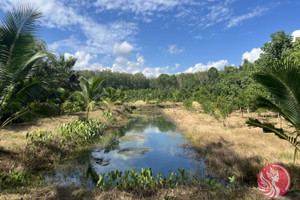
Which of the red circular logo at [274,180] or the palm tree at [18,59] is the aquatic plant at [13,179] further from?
the red circular logo at [274,180]

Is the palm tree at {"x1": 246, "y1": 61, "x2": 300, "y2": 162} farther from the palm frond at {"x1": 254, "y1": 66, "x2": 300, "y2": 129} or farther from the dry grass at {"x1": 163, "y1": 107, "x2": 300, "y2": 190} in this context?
the dry grass at {"x1": 163, "y1": 107, "x2": 300, "y2": 190}

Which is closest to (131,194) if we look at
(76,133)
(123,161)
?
(123,161)

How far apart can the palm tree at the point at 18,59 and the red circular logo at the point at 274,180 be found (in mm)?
6808

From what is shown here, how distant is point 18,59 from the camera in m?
5.03

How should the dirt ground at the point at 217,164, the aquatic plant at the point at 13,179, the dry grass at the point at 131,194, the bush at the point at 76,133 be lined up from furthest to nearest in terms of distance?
the bush at the point at 76,133, the aquatic plant at the point at 13,179, the dirt ground at the point at 217,164, the dry grass at the point at 131,194

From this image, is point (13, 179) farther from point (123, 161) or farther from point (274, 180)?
point (274, 180)

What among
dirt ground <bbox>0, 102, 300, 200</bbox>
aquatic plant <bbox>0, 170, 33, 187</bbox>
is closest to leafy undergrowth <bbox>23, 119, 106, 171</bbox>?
dirt ground <bbox>0, 102, 300, 200</bbox>

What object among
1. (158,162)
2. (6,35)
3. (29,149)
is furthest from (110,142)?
(6,35)

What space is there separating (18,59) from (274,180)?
792 centimetres

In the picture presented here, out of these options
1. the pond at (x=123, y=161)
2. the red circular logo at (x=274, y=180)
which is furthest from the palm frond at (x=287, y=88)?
the pond at (x=123, y=161)

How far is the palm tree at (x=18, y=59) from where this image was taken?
15.7ft

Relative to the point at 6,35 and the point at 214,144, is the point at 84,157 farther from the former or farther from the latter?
the point at 214,144

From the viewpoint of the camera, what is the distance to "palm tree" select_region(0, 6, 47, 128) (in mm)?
4793

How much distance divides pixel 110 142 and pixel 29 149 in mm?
5766
